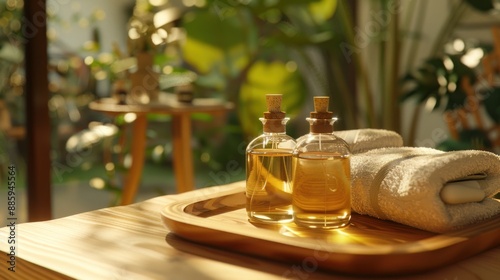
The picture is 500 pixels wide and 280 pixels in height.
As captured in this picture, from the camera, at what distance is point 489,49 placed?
2244mm

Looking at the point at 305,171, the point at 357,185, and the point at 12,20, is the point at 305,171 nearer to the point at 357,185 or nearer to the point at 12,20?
the point at 357,185

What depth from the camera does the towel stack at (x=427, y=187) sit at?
2.49 feet

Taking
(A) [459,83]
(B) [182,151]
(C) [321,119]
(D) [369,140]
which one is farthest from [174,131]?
(C) [321,119]

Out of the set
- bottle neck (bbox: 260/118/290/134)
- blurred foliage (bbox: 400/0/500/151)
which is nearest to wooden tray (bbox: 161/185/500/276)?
bottle neck (bbox: 260/118/290/134)

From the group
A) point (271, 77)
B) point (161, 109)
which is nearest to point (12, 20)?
point (161, 109)

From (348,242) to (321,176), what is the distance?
9cm

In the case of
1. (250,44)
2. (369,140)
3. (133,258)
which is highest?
(250,44)

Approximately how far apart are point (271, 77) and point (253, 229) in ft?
6.68

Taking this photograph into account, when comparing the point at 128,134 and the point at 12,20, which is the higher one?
the point at 12,20

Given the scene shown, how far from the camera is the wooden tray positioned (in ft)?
2.22

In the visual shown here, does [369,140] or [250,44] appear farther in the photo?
[250,44]

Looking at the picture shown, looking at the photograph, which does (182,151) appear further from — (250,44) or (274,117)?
(274,117)

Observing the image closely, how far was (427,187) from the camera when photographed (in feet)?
2.46

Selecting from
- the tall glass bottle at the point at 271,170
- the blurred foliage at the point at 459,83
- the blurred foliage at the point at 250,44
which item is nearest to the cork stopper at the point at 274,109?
the tall glass bottle at the point at 271,170
